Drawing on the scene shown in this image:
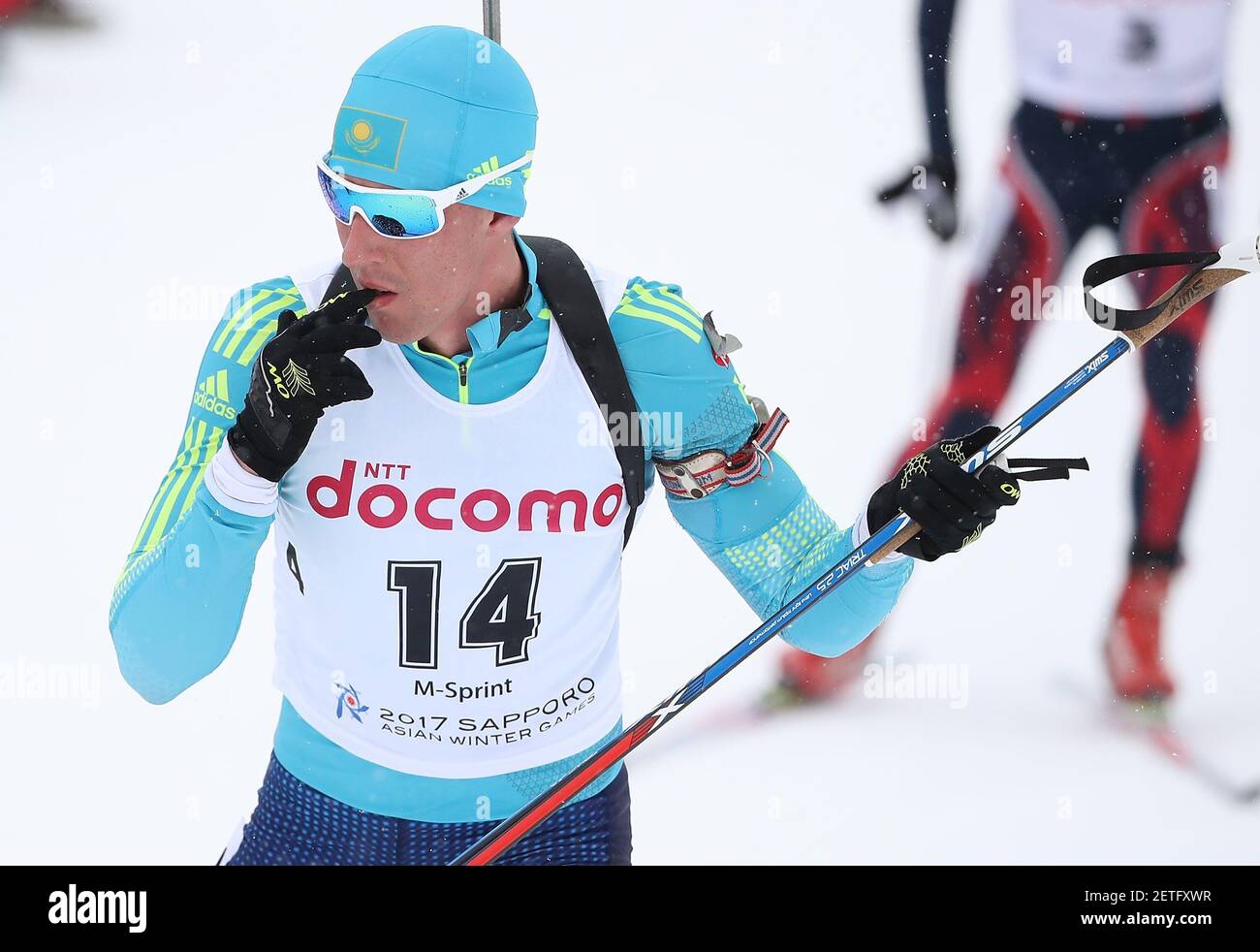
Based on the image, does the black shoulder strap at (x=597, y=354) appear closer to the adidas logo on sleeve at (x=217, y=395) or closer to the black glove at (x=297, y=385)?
the black glove at (x=297, y=385)

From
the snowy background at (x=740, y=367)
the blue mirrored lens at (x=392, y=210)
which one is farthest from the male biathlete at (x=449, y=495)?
the snowy background at (x=740, y=367)

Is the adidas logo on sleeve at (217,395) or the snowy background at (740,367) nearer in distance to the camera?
the adidas logo on sleeve at (217,395)

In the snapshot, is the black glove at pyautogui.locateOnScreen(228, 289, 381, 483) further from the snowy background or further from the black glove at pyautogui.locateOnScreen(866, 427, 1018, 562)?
the snowy background

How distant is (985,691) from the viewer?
474 centimetres

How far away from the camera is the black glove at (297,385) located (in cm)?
203

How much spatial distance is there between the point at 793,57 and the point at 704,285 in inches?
34.8

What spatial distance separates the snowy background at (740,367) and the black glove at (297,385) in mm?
2383

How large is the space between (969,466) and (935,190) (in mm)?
3032

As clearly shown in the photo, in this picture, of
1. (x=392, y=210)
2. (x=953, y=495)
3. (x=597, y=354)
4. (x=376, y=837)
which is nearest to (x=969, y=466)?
(x=953, y=495)

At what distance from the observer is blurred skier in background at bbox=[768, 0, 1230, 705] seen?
489 centimetres

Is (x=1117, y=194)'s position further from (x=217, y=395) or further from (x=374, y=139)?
(x=217, y=395)

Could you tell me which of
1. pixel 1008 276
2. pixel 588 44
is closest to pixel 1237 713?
pixel 1008 276

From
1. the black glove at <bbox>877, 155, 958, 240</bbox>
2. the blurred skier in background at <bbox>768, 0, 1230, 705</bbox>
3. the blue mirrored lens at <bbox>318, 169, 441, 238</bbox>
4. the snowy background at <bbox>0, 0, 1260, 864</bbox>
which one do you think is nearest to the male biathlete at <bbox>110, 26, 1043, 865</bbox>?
the blue mirrored lens at <bbox>318, 169, 441, 238</bbox>
